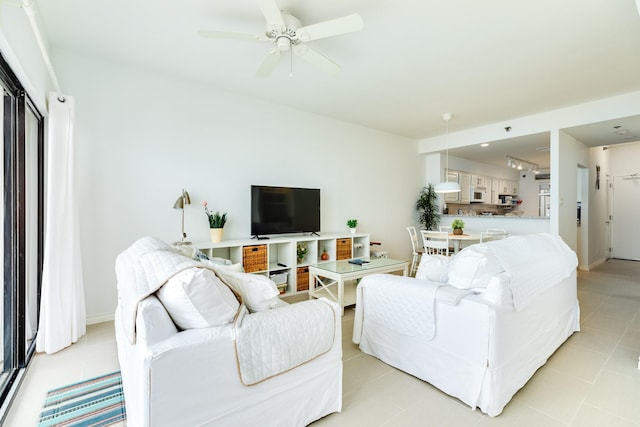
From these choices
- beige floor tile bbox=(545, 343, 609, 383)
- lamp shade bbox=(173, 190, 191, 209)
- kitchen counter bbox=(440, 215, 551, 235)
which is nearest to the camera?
beige floor tile bbox=(545, 343, 609, 383)

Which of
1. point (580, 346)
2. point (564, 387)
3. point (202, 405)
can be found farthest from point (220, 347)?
point (580, 346)

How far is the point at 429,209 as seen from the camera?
20.5 ft

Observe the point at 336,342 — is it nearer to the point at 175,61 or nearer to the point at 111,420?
the point at 111,420

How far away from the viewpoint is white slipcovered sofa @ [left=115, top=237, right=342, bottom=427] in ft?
3.83

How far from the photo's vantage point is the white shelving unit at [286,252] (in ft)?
11.8

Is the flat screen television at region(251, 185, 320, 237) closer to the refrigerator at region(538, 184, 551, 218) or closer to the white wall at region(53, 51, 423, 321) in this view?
the white wall at region(53, 51, 423, 321)

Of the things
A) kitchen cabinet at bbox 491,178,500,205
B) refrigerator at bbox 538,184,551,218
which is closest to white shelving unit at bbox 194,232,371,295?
kitchen cabinet at bbox 491,178,500,205

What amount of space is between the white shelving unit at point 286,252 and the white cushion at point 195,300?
2067mm

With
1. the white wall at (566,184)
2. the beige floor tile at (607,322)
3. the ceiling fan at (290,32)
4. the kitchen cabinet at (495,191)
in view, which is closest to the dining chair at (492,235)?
the white wall at (566,184)

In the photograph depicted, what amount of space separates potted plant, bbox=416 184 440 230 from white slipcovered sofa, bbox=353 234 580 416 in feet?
12.7

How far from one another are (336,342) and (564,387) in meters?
1.59

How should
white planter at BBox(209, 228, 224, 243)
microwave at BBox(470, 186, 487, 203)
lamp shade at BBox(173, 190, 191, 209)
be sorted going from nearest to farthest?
lamp shade at BBox(173, 190, 191, 209) → white planter at BBox(209, 228, 224, 243) → microwave at BBox(470, 186, 487, 203)

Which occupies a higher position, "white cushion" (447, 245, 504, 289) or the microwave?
the microwave

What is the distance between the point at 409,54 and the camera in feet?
9.43
